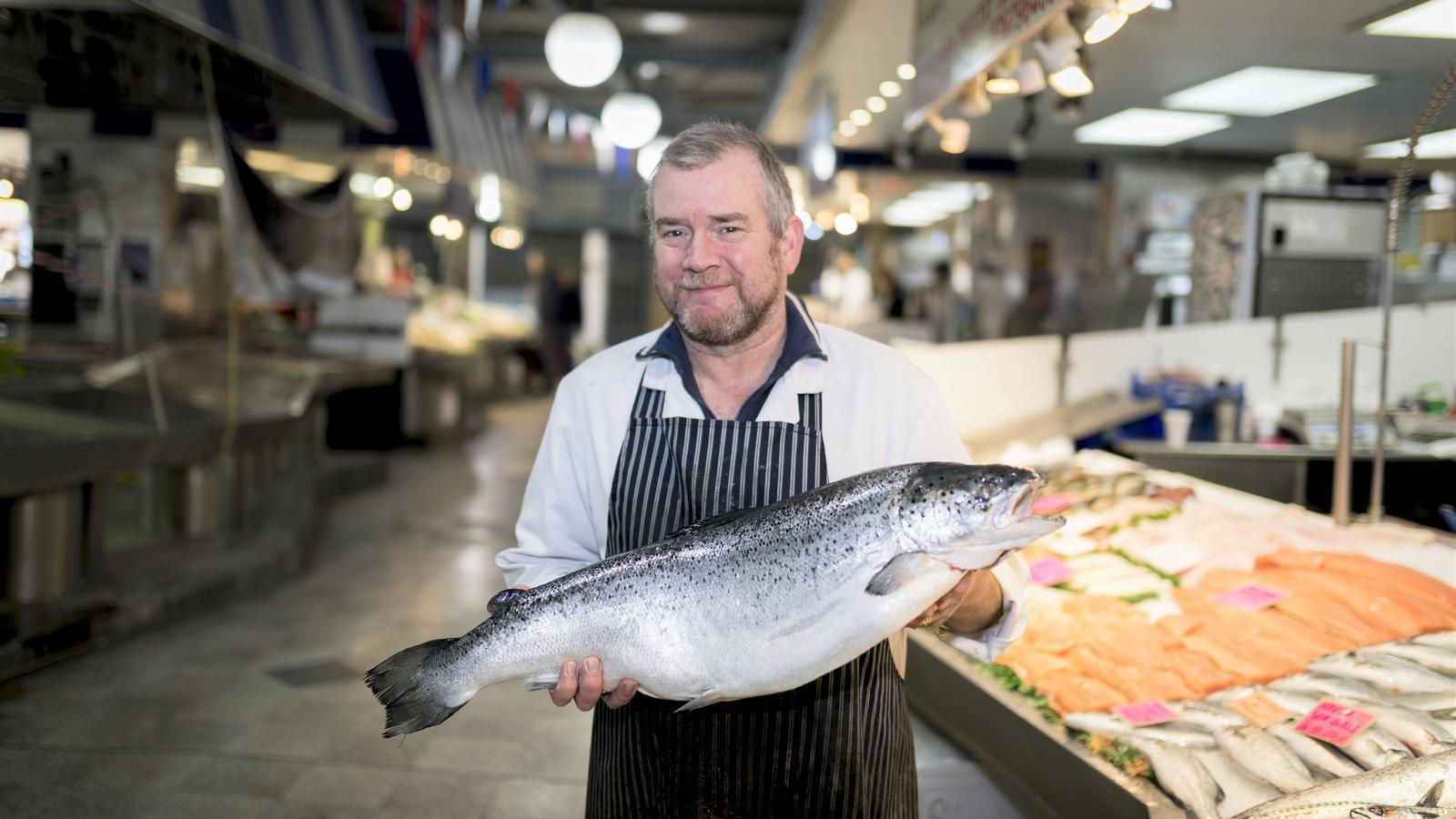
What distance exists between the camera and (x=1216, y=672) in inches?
131

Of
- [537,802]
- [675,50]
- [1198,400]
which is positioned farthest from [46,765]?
[675,50]

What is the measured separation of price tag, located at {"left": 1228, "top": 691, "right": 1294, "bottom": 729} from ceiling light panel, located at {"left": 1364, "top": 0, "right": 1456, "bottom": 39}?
4.94 m

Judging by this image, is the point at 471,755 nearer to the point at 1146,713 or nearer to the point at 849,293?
the point at 1146,713

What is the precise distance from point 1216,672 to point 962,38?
10.5 feet

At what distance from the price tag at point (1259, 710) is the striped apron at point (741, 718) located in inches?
53.0

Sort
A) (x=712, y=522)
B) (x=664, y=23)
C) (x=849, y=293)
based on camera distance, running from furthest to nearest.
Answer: (x=664, y=23)
(x=849, y=293)
(x=712, y=522)

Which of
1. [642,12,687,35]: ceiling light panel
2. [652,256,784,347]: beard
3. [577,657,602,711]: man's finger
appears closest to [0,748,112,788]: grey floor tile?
[577,657,602,711]: man's finger

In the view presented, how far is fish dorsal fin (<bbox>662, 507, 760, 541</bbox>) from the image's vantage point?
6.41ft

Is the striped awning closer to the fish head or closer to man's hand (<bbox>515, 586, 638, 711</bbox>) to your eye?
man's hand (<bbox>515, 586, 638, 711</bbox>)

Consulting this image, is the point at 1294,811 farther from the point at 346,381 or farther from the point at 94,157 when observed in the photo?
the point at 346,381

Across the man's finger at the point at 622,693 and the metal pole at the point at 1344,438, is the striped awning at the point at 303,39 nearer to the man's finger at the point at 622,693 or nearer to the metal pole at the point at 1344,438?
the man's finger at the point at 622,693

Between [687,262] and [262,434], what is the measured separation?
6.38 m

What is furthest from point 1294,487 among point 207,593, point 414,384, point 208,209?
point 414,384

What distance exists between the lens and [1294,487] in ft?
21.1
